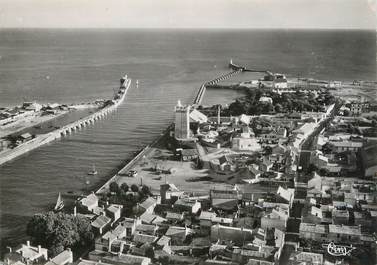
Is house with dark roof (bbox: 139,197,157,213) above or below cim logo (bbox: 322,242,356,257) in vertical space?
above

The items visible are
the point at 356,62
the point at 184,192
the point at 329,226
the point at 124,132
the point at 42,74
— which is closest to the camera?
the point at 329,226

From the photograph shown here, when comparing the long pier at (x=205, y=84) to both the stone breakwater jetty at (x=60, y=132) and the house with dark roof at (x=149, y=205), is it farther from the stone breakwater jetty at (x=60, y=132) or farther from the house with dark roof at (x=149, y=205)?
the house with dark roof at (x=149, y=205)

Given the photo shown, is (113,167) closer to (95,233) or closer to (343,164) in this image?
(95,233)

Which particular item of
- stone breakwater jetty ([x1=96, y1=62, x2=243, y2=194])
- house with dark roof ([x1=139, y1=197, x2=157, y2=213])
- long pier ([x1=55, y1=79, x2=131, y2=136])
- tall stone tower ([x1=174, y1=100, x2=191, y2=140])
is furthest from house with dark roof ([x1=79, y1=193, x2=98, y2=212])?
long pier ([x1=55, y1=79, x2=131, y2=136])

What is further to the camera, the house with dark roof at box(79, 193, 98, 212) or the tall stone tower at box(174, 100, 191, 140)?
the tall stone tower at box(174, 100, 191, 140)

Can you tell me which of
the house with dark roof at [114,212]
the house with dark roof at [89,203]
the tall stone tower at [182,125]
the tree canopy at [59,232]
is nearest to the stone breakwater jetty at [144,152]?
the tall stone tower at [182,125]

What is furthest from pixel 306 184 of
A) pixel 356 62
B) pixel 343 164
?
pixel 356 62

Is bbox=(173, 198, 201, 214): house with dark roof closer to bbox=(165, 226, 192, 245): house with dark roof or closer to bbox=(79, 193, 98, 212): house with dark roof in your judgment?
bbox=(165, 226, 192, 245): house with dark roof
